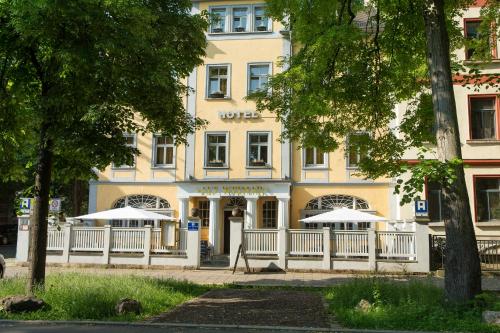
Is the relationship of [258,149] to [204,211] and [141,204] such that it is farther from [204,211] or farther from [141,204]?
[141,204]

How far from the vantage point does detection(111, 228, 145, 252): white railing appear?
65.0ft

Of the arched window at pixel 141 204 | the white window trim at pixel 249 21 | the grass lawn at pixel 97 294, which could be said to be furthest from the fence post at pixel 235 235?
the white window trim at pixel 249 21

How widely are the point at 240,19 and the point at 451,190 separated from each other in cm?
1942

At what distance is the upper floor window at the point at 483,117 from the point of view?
23.0 meters

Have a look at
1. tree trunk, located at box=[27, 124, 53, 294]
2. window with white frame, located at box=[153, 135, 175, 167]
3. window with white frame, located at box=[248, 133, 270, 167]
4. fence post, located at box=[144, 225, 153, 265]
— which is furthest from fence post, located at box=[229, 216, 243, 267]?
tree trunk, located at box=[27, 124, 53, 294]

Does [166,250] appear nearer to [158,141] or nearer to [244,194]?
[244,194]

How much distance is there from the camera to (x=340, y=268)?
18.4m

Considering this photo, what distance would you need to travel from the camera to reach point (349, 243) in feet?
60.9

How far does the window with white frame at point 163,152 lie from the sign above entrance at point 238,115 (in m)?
3.11

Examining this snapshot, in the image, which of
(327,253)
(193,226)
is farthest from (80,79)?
(327,253)

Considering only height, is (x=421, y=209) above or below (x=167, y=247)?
above

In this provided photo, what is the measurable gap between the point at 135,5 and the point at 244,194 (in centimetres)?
1533

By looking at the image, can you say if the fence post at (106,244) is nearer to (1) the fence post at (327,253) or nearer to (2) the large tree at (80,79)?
(2) the large tree at (80,79)

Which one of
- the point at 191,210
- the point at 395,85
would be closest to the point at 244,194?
the point at 191,210
